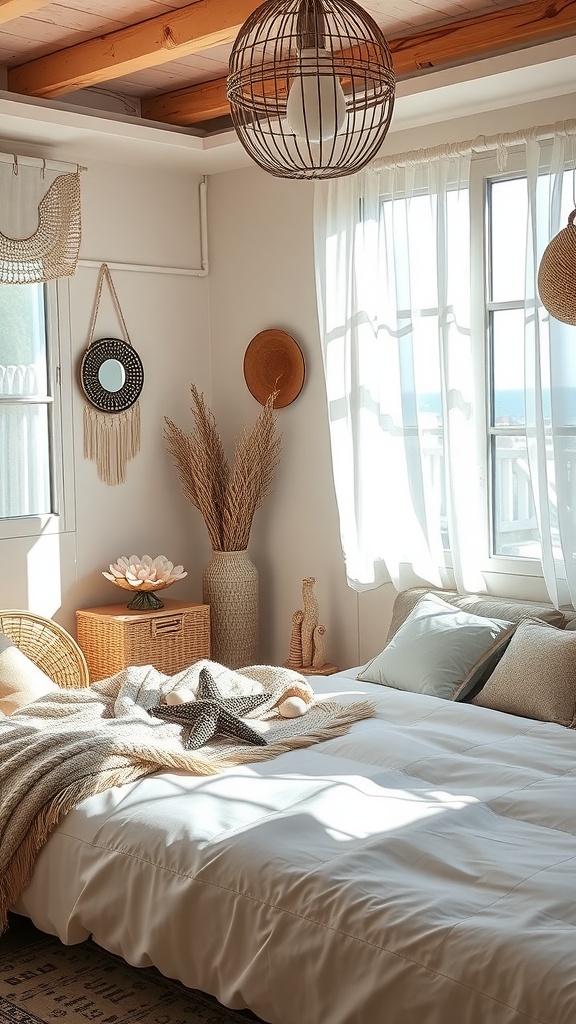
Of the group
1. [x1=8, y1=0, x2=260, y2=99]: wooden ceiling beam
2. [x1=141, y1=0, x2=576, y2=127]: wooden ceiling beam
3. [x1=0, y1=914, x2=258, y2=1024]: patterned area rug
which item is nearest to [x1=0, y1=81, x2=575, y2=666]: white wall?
[x1=8, y1=0, x2=260, y2=99]: wooden ceiling beam

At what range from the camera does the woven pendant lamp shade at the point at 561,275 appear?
3496 millimetres

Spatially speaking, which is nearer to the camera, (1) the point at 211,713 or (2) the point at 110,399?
(1) the point at 211,713

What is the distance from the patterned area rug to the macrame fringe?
2255mm

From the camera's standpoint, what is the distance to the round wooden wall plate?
4.80 metres

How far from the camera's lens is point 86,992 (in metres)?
2.73

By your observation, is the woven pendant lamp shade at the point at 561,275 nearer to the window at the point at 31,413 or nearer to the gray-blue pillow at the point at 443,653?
the gray-blue pillow at the point at 443,653

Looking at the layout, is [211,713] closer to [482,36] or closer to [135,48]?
[135,48]

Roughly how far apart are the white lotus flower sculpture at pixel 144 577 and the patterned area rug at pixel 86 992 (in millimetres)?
1780

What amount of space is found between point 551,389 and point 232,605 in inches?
68.1

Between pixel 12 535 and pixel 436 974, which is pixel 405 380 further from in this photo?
pixel 436 974

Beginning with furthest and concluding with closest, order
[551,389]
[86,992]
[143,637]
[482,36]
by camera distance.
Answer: [143,637]
[551,389]
[482,36]
[86,992]

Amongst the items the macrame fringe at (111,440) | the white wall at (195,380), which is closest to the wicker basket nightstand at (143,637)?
the white wall at (195,380)

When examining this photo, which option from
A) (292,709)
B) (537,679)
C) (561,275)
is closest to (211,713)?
(292,709)

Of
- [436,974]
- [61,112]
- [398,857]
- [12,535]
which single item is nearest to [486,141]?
[61,112]
